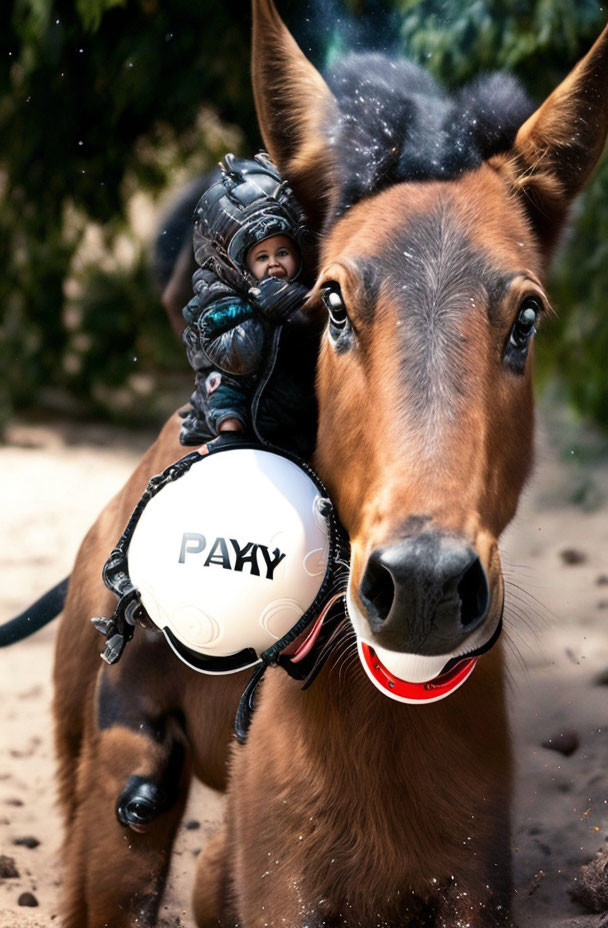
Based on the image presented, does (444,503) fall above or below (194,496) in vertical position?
above

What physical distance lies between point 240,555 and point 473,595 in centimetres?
63

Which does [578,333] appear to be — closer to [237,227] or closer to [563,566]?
→ [563,566]

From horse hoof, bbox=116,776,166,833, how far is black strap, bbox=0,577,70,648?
80cm

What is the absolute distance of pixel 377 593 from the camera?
7.14 feet

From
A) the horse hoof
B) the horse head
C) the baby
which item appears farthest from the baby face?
the horse hoof

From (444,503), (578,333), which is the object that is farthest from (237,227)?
(578,333)

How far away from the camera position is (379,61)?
2855mm

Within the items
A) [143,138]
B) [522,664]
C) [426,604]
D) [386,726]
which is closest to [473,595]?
[426,604]

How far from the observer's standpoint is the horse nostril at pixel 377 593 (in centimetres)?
216

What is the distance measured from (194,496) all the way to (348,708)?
0.59 m

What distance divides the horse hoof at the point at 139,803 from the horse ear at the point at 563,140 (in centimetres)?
178

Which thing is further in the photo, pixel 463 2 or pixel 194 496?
pixel 463 2

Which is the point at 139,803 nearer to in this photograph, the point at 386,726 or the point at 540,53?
the point at 386,726

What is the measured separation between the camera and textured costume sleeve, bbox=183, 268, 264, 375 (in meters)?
2.75
